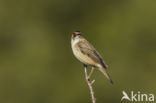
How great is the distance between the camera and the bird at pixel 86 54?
386 inches

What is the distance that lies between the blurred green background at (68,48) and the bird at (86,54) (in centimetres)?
1050

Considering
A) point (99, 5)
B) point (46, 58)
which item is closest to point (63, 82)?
point (46, 58)

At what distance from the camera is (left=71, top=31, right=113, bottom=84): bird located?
32.2ft

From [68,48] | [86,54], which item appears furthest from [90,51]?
[68,48]

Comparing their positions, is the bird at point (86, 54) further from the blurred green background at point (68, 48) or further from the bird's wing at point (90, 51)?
the blurred green background at point (68, 48)

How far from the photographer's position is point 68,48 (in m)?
25.2

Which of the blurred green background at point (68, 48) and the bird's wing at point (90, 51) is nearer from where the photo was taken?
the bird's wing at point (90, 51)

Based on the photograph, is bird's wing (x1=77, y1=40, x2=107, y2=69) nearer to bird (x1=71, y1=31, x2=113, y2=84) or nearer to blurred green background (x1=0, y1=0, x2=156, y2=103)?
bird (x1=71, y1=31, x2=113, y2=84)

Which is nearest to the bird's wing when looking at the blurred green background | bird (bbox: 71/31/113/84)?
bird (bbox: 71/31/113/84)

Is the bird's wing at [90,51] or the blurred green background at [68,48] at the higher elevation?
the blurred green background at [68,48]

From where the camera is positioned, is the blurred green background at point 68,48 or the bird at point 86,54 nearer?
the bird at point 86,54

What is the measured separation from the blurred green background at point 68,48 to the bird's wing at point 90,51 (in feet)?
34.4

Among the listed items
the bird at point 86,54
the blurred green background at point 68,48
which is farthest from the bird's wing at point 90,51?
the blurred green background at point 68,48

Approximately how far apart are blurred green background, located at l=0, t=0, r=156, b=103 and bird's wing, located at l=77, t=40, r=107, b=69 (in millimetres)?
10479
